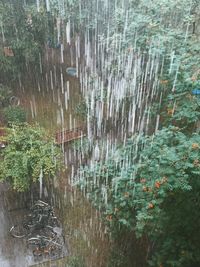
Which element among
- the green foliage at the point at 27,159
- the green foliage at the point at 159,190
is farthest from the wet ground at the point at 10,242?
the green foliage at the point at 159,190

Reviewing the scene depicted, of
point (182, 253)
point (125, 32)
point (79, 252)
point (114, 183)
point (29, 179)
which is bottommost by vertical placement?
point (79, 252)

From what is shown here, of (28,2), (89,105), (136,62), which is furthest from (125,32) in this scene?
(28,2)

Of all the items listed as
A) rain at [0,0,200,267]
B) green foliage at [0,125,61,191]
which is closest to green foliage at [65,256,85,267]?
rain at [0,0,200,267]

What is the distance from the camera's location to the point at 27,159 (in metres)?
7.69

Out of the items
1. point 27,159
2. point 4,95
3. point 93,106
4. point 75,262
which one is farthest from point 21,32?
point 75,262

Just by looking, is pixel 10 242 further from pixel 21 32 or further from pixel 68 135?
pixel 21 32

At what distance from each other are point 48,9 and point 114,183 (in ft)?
26.6

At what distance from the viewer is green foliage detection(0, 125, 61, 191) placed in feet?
25.1

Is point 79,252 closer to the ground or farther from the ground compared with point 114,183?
closer to the ground

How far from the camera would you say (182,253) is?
17.9 feet

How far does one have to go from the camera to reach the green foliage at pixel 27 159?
7.64m

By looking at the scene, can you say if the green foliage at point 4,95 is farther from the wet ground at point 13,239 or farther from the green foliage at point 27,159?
the wet ground at point 13,239

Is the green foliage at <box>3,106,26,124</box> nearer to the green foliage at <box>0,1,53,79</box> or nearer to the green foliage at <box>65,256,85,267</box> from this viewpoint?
the green foliage at <box>0,1,53,79</box>

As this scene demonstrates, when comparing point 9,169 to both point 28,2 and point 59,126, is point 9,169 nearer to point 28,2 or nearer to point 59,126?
point 59,126
